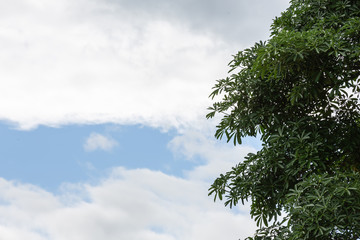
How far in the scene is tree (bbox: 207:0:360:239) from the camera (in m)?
4.97

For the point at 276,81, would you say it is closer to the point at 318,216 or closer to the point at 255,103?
the point at 255,103

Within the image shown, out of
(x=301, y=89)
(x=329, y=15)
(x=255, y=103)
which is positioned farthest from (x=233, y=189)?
(x=329, y=15)

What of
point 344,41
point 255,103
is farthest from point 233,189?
point 344,41

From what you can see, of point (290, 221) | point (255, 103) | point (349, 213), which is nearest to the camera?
point (349, 213)

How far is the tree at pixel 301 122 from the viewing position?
4.97 meters

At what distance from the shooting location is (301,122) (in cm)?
578

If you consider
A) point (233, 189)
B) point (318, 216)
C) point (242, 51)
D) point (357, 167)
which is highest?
point (242, 51)

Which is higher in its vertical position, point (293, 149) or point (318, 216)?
point (293, 149)

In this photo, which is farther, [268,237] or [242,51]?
[242,51]

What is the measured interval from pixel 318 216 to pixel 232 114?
6.62ft

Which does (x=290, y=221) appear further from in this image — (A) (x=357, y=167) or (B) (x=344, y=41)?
(B) (x=344, y=41)

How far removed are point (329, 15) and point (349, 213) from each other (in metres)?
2.85

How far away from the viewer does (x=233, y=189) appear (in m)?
6.12

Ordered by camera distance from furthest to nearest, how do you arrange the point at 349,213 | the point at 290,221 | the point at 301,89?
the point at 301,89 → the point at 290,221 → the point at 349,213
